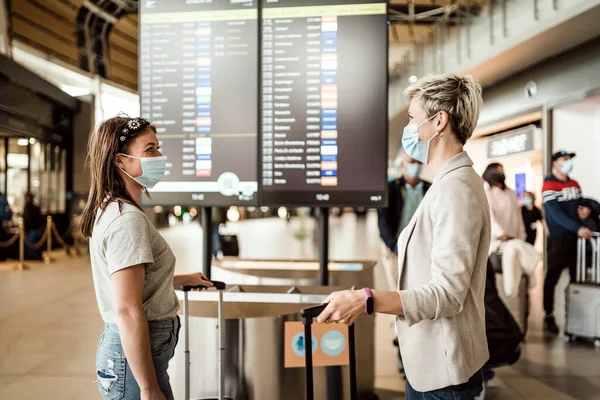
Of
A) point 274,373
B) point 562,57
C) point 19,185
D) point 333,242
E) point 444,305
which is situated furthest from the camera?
point 333,242

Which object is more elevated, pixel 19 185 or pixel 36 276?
pixel 19 185

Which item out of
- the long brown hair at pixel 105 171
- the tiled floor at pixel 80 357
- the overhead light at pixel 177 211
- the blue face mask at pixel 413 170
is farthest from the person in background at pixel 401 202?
the overhead light at pixel 177 211

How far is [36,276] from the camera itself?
1022 cm

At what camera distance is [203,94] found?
10.1ft

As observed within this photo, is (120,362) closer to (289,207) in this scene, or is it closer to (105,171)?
(105,171)

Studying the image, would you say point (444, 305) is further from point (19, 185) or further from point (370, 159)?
point (19, 185)

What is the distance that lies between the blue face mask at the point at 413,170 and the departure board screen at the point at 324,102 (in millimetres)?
2129

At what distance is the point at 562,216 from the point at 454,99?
17.1 feet

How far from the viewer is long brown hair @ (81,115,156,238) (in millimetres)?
1725

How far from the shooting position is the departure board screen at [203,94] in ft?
10.0

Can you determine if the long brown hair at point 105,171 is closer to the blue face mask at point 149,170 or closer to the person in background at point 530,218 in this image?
the blue face mask at point 149,170

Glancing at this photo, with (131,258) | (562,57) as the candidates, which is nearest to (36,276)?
(131,258)

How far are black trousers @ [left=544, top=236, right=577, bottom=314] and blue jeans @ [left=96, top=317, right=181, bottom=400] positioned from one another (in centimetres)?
558

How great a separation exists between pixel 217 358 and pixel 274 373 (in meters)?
0.32
